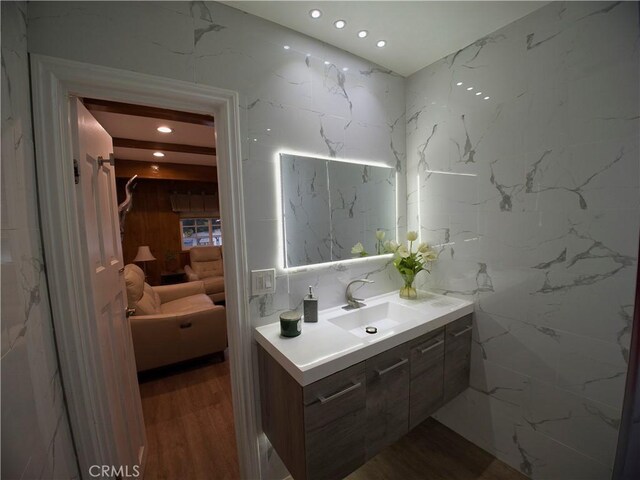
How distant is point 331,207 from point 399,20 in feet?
3.34

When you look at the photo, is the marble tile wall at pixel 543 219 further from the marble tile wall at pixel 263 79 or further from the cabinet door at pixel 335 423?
the cabinet door at pixel 335 423

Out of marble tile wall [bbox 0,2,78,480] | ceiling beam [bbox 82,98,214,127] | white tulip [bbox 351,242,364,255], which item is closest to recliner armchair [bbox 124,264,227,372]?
marble tile wall [bbox 0,2,78,480]

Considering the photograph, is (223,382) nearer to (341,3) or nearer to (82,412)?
(82,412)

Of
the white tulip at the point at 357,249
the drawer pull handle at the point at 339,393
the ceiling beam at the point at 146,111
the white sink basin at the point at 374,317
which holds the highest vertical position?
the ceiling beam at the point at 146,111

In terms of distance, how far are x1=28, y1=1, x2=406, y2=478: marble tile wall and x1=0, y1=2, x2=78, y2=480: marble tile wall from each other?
226 mm

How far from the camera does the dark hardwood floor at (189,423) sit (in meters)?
1.57

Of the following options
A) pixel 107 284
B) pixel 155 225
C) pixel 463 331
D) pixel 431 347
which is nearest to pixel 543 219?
pixel 463 331

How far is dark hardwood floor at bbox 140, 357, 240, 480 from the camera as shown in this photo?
5.15ft

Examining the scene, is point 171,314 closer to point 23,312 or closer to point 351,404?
point 23,312

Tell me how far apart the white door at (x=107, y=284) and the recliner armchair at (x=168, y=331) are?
0.76m

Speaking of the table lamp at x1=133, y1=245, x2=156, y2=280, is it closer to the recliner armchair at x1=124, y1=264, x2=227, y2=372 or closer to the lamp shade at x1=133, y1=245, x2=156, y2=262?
the lamp shade at x1=133, y1=245, x2=156, y2=262

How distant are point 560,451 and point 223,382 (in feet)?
7.70

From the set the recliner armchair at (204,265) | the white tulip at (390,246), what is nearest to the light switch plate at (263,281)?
the white tulip at (390,246)

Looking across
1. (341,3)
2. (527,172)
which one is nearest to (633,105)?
(527,172)
